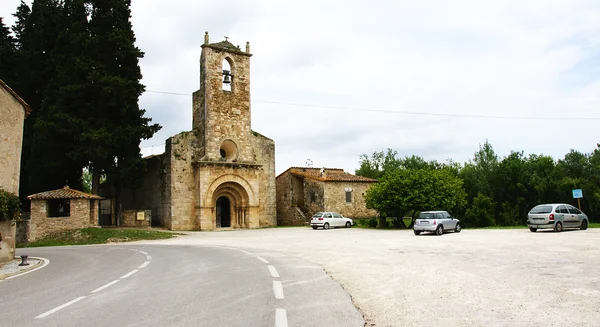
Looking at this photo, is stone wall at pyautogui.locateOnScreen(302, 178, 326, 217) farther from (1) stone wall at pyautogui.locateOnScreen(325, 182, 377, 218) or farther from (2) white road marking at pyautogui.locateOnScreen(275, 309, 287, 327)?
(2) white road marking at pyautogui.locateOnScreen(275, 309, 287, 327)

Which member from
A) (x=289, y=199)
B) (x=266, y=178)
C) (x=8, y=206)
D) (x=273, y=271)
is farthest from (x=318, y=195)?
(x=273, y=271)

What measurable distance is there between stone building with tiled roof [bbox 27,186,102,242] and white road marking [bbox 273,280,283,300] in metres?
22.9

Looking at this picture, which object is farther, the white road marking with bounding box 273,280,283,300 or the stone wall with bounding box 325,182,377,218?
the stone wall with bounding box 325,182,377,218

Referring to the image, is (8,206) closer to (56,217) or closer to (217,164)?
(56,217)

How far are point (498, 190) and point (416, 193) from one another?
10.3 metres

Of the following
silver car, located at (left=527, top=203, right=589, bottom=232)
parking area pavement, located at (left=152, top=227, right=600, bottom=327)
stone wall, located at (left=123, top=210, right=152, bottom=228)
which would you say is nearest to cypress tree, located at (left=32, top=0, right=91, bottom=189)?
stone wall, located at (left=123, top=210, right=152, bottom=228)

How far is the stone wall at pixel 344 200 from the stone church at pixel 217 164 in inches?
196

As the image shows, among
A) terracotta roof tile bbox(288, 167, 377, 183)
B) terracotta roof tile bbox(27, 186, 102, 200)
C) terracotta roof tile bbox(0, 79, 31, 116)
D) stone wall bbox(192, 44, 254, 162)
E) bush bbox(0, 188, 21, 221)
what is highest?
stone wall bbox(192, 44, 254, 162)

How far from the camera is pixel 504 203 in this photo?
33.7 metres

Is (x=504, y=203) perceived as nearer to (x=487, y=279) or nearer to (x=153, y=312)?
(x=487, y=279)

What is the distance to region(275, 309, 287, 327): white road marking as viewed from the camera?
17.1 ft

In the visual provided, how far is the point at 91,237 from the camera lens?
25.4 meters

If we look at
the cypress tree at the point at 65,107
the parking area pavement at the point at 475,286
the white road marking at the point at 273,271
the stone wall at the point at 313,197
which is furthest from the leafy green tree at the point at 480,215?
the cypress tree at the point at 65,107

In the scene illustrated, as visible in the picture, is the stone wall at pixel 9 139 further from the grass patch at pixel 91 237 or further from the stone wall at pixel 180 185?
the stone wall at pixel 180 185
